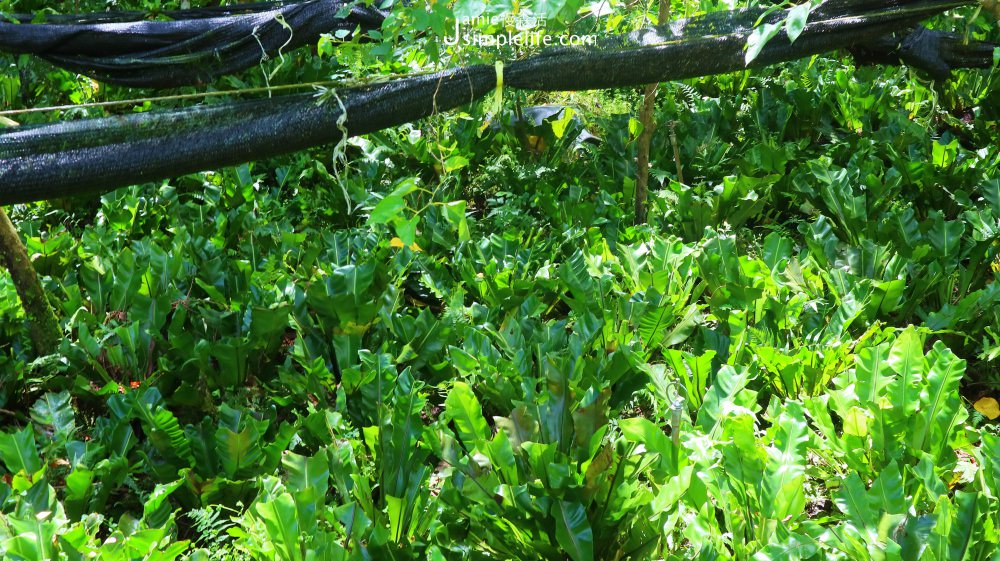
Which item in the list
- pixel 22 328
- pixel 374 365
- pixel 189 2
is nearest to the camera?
pixel 374 365

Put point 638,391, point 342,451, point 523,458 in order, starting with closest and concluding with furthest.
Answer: point 523,458 < point 342,451 < point 638,391

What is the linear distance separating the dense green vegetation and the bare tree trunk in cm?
9

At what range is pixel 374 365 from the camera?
278 cm

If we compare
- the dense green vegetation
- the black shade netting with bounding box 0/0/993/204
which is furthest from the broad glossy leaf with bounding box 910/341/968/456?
the black shade netting with bounding box 0/0/993/204

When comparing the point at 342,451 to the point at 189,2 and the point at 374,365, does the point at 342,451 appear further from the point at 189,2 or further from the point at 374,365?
the point at 189,2

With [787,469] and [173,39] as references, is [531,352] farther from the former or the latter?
[173,39]

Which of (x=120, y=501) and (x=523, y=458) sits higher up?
(x=523, y=458)

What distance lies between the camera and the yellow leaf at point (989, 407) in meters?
2.93

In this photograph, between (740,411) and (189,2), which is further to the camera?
(189,2)

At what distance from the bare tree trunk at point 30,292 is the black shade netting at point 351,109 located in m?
0.51

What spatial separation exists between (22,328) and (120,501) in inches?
39.7

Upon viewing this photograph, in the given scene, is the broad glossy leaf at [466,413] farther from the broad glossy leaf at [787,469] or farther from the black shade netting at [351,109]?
the black shade netting at [351,109]

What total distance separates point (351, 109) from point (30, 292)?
1.29m

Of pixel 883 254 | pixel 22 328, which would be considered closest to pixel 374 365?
pixel 22 328
